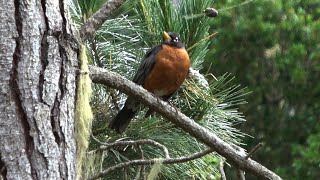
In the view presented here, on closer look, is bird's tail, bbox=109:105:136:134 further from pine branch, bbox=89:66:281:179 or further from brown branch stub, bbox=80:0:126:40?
brown branch stub, bbox=80:0:126:40

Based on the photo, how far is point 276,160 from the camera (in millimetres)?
6160

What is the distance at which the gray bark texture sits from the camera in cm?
145

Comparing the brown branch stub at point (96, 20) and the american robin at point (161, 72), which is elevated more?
the brown branch stub at point (96, 20)

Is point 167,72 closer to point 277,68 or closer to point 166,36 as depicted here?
point 166,36

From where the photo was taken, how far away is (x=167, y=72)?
291 cm

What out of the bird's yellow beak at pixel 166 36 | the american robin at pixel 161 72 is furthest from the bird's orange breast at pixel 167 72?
the bird's yellow beak at pixel 166 36

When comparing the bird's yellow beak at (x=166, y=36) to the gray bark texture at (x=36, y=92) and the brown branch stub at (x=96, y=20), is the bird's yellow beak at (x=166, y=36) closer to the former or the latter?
the brown branch stub at (x=96, y=20)

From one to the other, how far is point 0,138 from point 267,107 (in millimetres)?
4940

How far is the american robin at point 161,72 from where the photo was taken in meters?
2.19

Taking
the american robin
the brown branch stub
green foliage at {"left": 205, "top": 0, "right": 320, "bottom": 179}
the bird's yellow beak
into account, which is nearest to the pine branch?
the brown branch stub

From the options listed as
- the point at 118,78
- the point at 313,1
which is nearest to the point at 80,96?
the point at 118,78

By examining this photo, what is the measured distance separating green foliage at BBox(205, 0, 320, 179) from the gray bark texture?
13.1 feet

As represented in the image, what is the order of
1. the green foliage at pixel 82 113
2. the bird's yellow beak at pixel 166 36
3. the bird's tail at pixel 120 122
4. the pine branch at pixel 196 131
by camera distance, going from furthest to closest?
1. the bird's yellow beak at pixel 166 36
2. the bird's tail at pixel 120 122
3. the pine branch at pixel 196 131
4. the green foliage at pixel 82 113

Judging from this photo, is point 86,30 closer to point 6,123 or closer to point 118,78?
point 118,78
